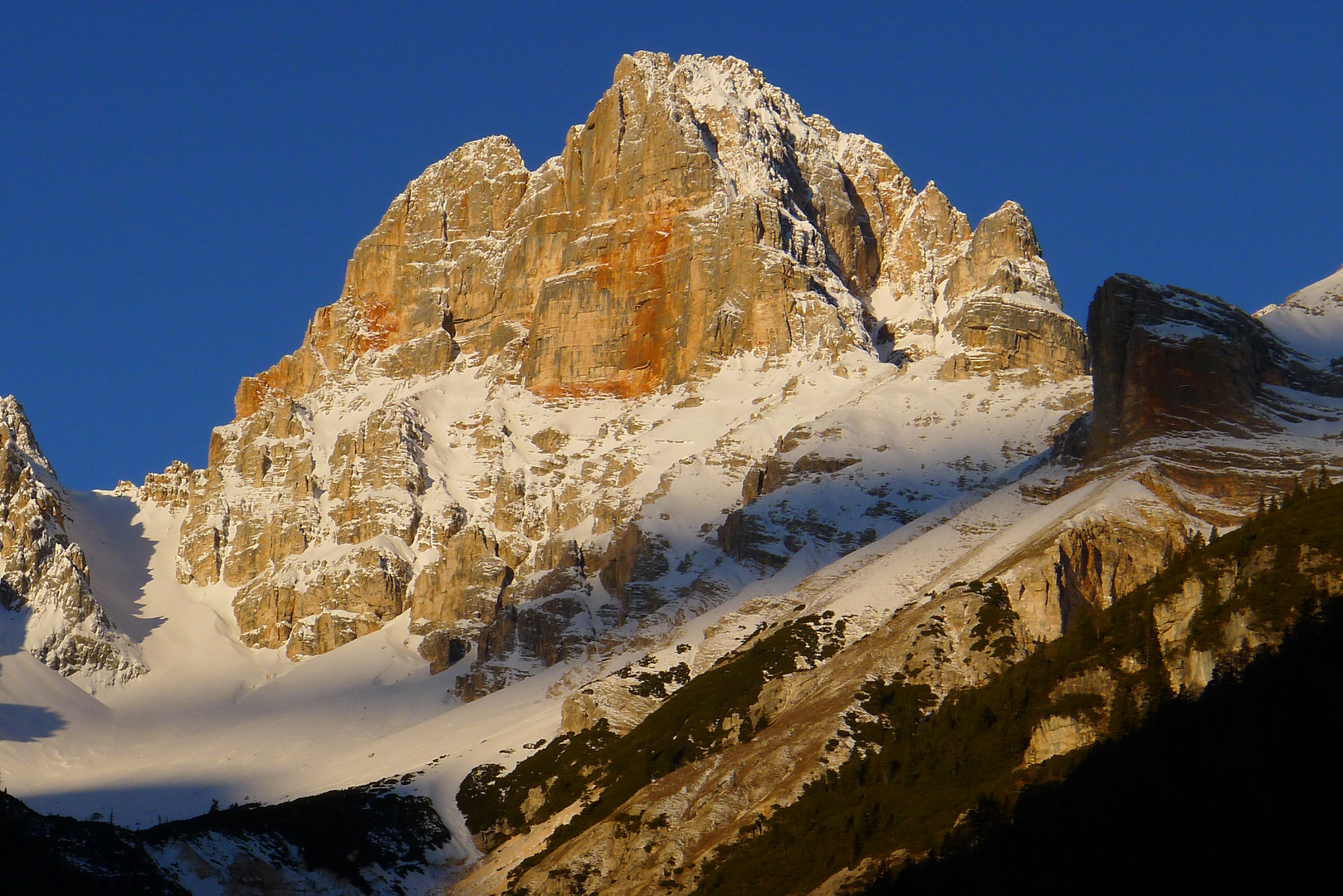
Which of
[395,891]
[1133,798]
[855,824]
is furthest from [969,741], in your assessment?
[395,891]

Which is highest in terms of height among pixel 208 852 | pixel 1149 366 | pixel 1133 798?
pixel 1149 366

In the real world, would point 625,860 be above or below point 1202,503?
below

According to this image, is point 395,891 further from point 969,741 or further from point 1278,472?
point 1278,472

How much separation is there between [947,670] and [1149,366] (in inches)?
2007

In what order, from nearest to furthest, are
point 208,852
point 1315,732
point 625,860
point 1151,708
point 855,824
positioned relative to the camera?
point 1315,732 < point 1151,708 < point 855,824 < point 625,860 < point 208,852

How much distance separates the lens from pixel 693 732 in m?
185

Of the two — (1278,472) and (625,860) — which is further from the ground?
(1278,472)

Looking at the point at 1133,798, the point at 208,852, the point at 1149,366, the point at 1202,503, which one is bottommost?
the point at 1133,798

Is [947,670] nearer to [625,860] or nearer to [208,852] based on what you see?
[625,860]

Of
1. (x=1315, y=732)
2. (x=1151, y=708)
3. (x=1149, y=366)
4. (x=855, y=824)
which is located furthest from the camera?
(x=1149, y=366)

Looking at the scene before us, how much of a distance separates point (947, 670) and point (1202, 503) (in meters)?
31.6

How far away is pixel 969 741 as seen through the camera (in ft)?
473

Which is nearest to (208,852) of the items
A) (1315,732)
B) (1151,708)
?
(1151,708)

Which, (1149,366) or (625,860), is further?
(1149,366)
